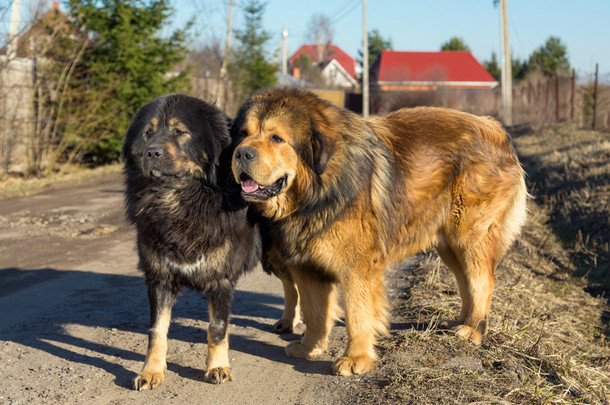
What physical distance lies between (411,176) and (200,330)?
7.36ft

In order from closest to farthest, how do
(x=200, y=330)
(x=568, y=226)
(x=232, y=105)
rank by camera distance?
1. (x=200, y=330)
2. (x=568, y=226)
3. (x=232, y=105)

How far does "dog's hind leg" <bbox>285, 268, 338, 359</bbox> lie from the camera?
4551 mm

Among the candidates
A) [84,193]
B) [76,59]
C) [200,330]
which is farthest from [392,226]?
[76,59]

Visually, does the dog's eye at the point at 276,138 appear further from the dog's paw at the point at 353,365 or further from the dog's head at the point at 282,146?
the dog's paw at the point at 353,365

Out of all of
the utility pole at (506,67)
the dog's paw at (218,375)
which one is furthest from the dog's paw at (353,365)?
the utility pole at (506,67)

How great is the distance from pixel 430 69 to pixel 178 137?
54.3 m

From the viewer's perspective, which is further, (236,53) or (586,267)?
(236,53)

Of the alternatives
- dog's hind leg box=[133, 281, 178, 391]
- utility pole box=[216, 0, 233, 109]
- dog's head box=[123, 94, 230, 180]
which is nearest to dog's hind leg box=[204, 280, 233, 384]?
dog's hind leg box=[133, 281, 178, 391]

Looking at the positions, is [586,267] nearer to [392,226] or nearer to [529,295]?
[529,295]

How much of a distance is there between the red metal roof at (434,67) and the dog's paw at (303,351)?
52298 mm

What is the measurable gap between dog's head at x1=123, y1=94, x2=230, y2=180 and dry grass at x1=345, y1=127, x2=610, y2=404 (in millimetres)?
1783

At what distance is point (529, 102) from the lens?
2850cm

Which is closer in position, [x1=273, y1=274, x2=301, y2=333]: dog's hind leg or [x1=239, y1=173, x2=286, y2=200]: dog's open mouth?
[x1=239, y1=173, x2=286, y2=200]: dog's open mouth

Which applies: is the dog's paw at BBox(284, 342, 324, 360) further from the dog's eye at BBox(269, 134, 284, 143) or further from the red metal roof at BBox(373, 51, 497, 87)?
the red metal roof at BBox(373, 51, 497, 87)
